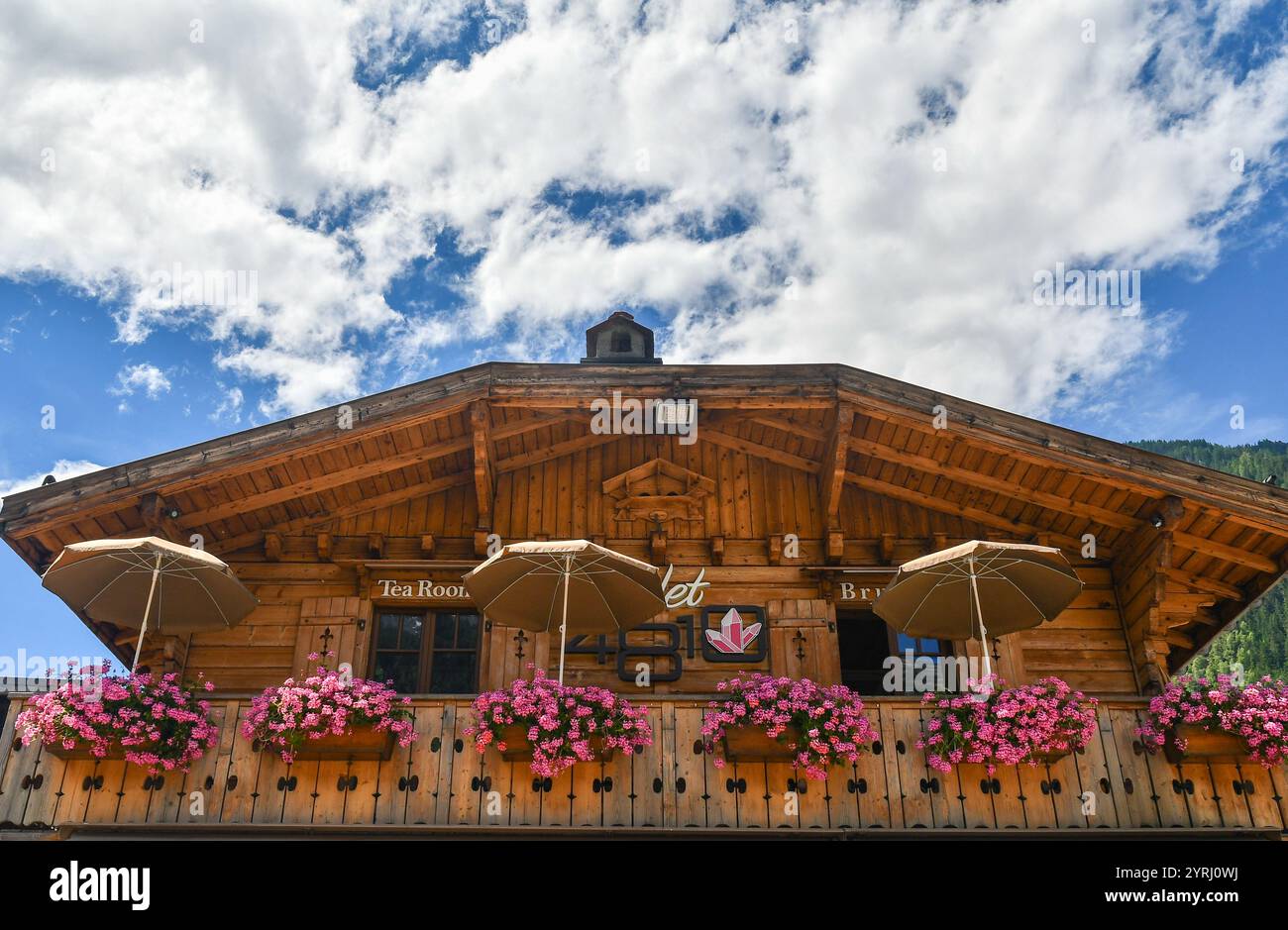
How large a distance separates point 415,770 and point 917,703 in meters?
4.58

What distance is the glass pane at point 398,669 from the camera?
472 inches

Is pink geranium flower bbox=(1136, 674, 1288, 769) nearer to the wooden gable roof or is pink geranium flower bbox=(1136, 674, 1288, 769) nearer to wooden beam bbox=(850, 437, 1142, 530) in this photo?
the wooden gable roof

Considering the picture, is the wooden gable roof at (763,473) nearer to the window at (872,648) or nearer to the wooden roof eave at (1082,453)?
the wooden roof eave at (1082,453)

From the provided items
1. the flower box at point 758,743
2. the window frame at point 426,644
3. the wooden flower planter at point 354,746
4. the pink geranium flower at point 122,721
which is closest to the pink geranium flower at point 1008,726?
the flower box at point 758,743

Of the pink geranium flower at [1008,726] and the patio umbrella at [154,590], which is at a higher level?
the patio umbrella at [154,590]

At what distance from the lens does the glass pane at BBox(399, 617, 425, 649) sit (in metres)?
12.2

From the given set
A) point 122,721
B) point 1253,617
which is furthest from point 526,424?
point 1253,617

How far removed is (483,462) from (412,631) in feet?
6.78

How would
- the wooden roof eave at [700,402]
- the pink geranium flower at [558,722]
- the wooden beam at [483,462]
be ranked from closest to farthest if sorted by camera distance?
the pink geranium flower at [558,722] → the wooden roof eave at [700,402] → the wooden beam at [483,462]

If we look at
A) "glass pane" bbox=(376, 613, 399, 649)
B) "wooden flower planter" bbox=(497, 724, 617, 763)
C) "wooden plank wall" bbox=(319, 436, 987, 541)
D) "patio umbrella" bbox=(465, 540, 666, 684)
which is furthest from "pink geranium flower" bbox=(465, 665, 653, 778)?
"wooden plank wall" bbox=(319, 436, 987, 541)

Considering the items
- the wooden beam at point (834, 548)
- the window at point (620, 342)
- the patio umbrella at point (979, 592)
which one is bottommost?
the patio umbrella at point (979, 592)

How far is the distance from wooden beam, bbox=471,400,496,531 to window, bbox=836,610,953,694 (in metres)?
4.26
